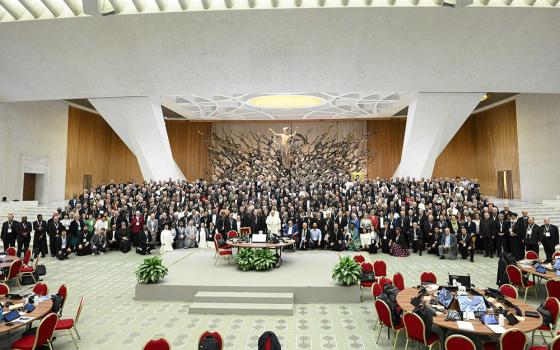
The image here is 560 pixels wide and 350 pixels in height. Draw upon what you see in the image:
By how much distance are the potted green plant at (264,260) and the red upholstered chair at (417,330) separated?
3981 mm

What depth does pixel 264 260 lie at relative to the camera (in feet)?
25.5

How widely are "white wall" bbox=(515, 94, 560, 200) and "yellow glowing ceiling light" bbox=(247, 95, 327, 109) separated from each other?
36.0 feet

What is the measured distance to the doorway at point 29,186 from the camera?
1953 centimetres

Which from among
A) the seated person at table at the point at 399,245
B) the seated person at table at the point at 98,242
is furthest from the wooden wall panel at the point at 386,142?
the seated person at table at the point at 98,242

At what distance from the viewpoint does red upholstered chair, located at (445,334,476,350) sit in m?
3.46

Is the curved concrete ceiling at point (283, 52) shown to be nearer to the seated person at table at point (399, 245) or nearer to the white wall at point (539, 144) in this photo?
the white wall at point (539, 144)

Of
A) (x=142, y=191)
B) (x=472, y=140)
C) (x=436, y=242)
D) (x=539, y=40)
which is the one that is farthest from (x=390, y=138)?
(x=142, y=191)

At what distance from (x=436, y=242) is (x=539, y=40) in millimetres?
8337

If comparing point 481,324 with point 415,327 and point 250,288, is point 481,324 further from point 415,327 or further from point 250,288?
point 250,288

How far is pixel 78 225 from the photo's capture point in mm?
11219

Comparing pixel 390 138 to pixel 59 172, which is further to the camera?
pixel 390 138

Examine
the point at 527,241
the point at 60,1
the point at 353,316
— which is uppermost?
the point at 60,1

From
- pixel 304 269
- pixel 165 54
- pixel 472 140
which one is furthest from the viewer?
pixel 472 140

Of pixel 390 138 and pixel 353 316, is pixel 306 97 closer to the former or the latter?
pixel 390 138
